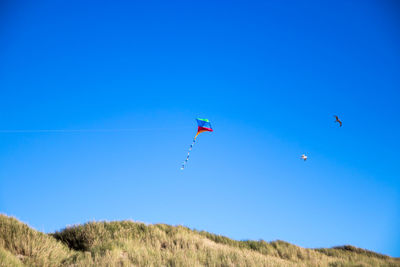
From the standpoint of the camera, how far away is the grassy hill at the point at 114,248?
25.7 feet

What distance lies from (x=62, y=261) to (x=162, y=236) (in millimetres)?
4352

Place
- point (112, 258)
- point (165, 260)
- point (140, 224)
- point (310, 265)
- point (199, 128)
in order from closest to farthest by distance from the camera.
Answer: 1. point (112, 258)
2. point (165, 260)
3. point (310, 265)
4. point (140, 224)
5. point (199, 128)

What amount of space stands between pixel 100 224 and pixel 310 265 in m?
9.06

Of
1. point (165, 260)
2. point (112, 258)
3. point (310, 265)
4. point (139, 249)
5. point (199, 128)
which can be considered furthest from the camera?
point (199, 128)

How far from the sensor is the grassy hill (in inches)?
309

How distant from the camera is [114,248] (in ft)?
29.6

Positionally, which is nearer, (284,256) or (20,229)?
(20,229)

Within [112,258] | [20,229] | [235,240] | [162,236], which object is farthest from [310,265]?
[20,229]

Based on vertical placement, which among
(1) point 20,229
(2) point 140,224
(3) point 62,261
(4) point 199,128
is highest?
(4) point 199,128

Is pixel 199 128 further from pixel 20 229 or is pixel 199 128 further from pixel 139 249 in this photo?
pixel 20 229

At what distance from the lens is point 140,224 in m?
12.8

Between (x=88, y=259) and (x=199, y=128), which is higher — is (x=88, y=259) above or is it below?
below

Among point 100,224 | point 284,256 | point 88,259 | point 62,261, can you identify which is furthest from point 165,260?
point 284,256

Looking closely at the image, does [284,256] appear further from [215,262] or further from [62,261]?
[62,261]
